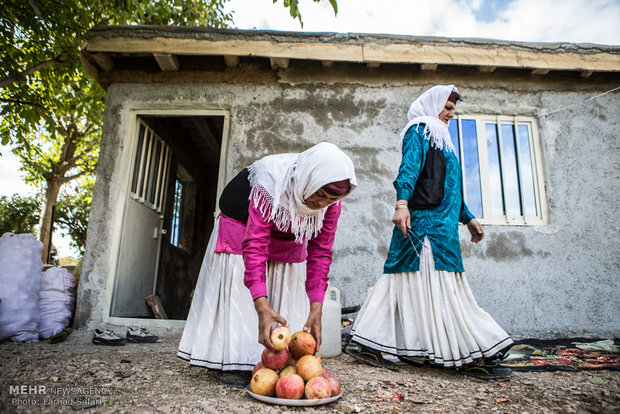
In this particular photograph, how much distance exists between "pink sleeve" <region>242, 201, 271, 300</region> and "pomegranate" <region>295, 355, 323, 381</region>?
0.38m

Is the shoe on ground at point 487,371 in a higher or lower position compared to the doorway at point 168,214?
lower

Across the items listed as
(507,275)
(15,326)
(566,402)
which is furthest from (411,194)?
(15,326)

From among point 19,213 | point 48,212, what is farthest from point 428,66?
point 19,213

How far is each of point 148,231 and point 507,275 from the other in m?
4.59

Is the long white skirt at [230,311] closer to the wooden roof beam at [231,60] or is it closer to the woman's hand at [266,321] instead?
the woman's hand at [266,321]

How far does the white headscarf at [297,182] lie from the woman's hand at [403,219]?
0.73 metres

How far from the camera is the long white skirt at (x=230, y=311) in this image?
7.58 ft

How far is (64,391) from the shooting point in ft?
6.56

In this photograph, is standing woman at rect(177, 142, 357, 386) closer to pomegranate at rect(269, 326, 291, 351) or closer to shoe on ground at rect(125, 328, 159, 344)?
pomegranate at rect(269, 326, 291, 351)

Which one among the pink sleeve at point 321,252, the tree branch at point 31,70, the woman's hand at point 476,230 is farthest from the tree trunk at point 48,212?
the woman's hand at point 476,230

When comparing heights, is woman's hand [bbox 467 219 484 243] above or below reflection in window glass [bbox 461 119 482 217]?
below

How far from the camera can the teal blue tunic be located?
286cm

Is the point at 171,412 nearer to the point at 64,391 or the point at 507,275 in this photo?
the point at 64,391

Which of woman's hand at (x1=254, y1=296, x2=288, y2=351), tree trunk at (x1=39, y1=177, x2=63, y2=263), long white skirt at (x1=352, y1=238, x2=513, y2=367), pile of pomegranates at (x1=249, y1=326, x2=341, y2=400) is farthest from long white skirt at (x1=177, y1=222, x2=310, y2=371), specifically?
tree trunk at (x1=39, y1=177, x2=63, y2=263)
